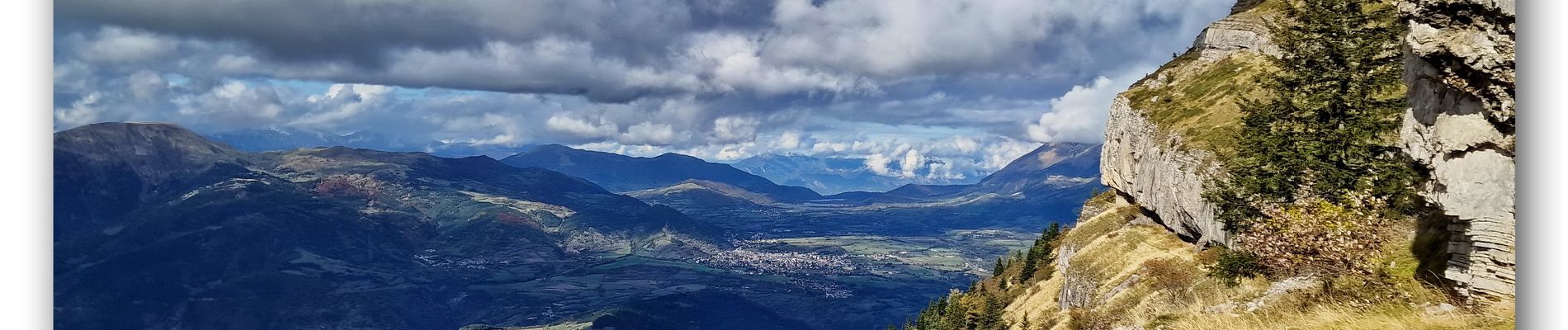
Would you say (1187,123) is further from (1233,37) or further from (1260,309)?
(1260,309)

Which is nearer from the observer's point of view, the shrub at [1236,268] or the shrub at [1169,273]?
the shrub at [1236,268]

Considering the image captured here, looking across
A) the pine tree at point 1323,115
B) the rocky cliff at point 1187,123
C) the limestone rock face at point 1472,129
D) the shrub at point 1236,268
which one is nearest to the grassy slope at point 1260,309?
the shrub at point 1236,268

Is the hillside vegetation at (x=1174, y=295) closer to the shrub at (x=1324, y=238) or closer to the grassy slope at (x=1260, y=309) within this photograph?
the grassy slope at (x=1260, y=309)

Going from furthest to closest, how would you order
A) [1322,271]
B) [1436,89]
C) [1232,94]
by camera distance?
[1232,94], [1322,271], [1436,89]

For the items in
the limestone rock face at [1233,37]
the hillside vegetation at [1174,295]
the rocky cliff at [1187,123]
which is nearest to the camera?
the hillside vegetation at [1174,295]

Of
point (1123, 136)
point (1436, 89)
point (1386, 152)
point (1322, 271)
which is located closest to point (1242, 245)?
point (1322, 271)
